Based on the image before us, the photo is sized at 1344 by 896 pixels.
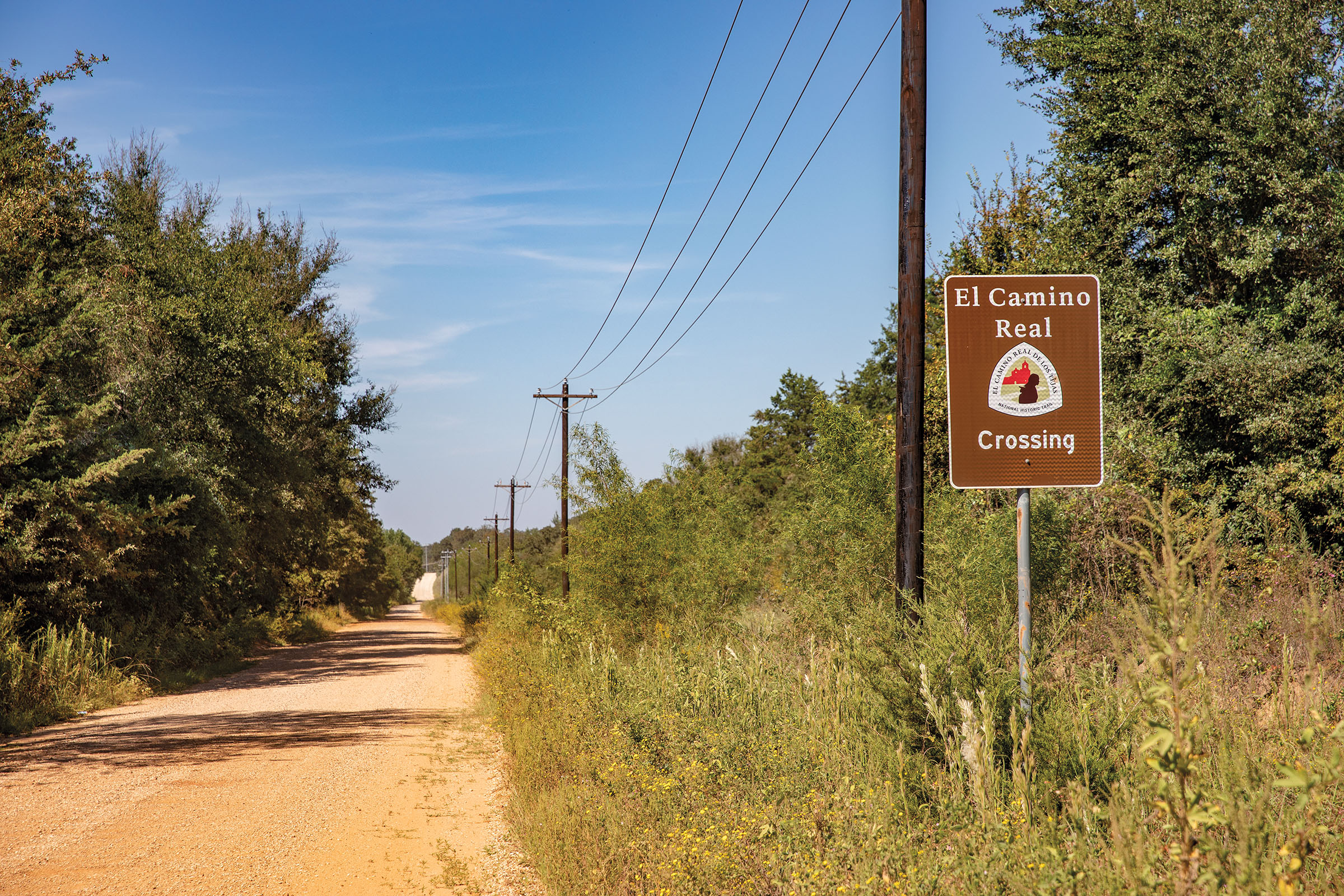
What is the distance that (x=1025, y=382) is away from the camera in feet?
18.4

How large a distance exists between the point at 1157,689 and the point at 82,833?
8182 mm

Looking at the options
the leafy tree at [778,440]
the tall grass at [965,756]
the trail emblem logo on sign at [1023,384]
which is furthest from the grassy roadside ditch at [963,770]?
the leafy tree at [778,440]

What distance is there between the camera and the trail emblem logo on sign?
5.58m

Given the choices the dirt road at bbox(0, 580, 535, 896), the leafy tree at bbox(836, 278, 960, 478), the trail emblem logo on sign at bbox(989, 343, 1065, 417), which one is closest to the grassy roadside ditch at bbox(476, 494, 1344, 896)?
the dirt road at bbox(0, 580, 535, 896)

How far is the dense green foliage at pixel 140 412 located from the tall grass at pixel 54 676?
35cm

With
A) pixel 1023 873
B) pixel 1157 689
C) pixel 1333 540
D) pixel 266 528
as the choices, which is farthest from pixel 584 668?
pixel 266 528

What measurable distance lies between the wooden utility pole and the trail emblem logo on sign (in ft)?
6.32

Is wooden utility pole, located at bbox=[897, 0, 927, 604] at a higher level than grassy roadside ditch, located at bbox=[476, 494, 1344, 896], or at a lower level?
higher

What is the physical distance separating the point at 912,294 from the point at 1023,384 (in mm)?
2404

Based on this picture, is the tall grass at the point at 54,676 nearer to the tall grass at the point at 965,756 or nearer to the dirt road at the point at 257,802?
the dirt road at the point at 257,802

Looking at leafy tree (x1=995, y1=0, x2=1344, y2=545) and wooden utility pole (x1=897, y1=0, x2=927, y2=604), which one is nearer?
wooden utility pole (x1=897, y1=0, x2=927, y2=604)

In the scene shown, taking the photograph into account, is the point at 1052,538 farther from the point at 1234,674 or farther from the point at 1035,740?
the point at 1035,740

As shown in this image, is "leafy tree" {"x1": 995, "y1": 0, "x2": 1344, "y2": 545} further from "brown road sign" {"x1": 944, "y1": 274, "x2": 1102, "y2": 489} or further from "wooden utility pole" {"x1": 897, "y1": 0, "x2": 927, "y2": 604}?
"brown road sign" {"x1": 944, "y1": 274, "x2": 1102, "y2": 489}

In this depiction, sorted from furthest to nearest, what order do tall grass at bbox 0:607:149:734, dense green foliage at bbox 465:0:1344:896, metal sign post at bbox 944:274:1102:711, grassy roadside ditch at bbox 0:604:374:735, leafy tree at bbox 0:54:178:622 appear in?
leafy tree at bbox 0:54:178:622, grassy roadside ditch at bbox 0:604:374:735, tall grass at bbox 0:607:149:734, metal sign post at bbox 944:274:1102:711, dense green foliage at bbox 465:0:1344:896
